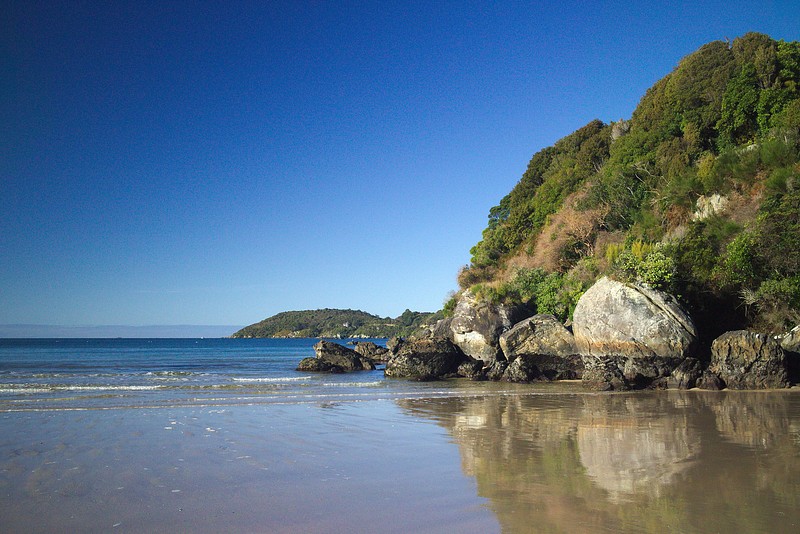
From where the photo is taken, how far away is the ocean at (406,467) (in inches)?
229

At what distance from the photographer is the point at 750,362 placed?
18.3m

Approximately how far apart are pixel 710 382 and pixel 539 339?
8091 millimetres

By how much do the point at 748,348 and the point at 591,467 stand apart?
13.9 m

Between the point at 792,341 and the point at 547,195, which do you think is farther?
the point at 547,195

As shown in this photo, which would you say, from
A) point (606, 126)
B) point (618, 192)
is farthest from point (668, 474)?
point (606, 126)

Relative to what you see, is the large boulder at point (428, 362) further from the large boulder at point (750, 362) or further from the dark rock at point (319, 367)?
the large boulder at point (750, 362)

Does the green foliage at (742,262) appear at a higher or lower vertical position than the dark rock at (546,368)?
higher

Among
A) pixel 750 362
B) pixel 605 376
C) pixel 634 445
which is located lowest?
pixel 634 445

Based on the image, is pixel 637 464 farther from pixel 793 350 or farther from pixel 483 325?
pixel 483 325

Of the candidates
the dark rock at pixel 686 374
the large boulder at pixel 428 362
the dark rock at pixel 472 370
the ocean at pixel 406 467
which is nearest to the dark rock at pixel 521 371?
the dark rock at pixel 472 370

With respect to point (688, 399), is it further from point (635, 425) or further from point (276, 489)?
point (276, 489)

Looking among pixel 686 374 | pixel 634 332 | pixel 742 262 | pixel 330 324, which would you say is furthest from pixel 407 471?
pixel 330 324

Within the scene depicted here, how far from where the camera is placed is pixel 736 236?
22719 mm

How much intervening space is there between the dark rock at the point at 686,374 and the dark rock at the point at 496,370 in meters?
7.55
